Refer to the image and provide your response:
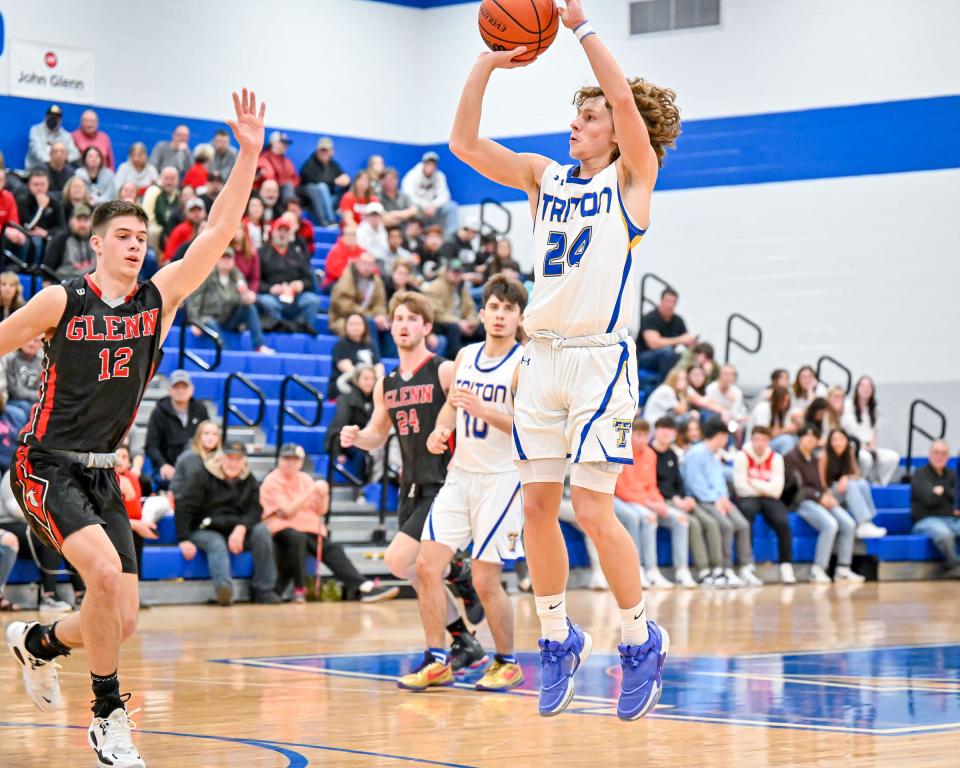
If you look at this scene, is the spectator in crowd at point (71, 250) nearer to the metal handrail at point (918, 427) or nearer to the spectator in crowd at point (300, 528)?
the spectator in crowd at point (300, 528)

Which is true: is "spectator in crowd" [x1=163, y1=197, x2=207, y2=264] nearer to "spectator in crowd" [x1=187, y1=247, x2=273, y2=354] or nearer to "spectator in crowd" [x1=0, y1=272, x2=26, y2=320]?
"spectator in crowd" [x1=187, y1=247, x2=273, y2=354]

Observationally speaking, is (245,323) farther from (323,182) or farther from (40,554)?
(40,554)

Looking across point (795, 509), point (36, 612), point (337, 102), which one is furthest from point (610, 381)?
point (337, 102)

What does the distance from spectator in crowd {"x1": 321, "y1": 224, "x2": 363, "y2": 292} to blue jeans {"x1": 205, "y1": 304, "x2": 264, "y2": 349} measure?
1742mm

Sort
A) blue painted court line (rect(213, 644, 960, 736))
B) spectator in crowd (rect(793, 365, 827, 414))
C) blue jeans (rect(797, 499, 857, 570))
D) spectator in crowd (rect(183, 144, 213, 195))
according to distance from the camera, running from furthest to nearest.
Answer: spectator in crowd (rect(793, 365, 827, 414)), spectator in crowd (rect(183, 144, 213, 195)), blue jeans (rect(797, 499, 857, 570)), blue painted court line (rect(213, 644, 960, 736))

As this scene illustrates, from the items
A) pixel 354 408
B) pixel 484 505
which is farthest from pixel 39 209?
pixel 484 505

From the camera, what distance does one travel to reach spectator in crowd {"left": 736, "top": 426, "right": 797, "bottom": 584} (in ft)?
53.1

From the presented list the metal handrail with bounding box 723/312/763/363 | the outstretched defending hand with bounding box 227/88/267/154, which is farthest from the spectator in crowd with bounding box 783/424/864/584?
the outstretched defending hand with bounding box 227/88/267/154

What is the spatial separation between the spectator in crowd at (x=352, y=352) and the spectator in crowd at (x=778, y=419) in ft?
14.2

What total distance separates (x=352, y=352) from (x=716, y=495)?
3886 mm

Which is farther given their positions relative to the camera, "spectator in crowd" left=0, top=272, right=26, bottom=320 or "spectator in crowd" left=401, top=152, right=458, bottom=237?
"spectator in crowd" left=401, top=152, right=458, bottom=237

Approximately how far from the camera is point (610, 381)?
540 centimetres

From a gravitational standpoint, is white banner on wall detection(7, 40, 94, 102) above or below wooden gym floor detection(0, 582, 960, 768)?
above

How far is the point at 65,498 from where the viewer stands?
18.0ft
